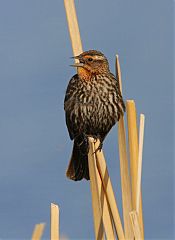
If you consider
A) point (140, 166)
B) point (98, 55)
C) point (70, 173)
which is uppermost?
point (98, 55)

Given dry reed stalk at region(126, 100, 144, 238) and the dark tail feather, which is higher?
dry reed stalk at region(126, 100, 144, 238)

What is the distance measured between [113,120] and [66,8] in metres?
1.50

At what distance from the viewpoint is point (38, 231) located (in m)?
2.16

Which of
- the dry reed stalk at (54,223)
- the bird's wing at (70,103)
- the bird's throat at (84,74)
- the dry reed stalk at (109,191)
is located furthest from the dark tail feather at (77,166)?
the dry reed stalk at (54,223)

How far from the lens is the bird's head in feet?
14.2

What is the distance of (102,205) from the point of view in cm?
272

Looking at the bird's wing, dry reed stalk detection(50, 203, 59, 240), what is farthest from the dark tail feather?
dry reed stalk detection(50, 203, 59, 240)

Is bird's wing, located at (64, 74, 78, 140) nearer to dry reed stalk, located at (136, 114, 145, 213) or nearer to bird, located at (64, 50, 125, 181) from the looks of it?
bird, located at (64, 50, 125, 181)

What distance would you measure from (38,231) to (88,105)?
2.21 metres

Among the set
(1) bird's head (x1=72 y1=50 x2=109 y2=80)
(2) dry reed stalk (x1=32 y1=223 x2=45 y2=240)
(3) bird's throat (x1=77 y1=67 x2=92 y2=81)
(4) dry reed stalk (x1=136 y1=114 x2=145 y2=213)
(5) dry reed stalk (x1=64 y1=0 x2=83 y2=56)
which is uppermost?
(5) dry reed stalk (x1=64 y1=0 x2=83 y2=56)

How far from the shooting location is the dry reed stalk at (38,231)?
84.3 inches

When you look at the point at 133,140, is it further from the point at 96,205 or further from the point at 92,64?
the point at 92,64

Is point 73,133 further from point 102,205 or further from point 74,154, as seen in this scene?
point 102,205

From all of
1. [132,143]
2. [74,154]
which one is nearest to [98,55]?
[74,154]
